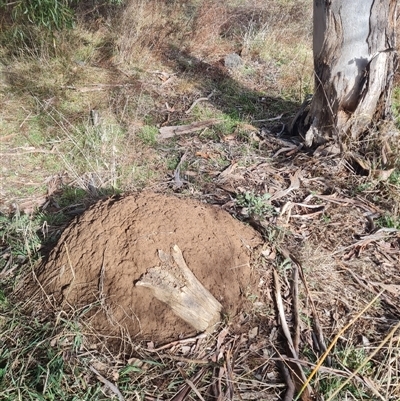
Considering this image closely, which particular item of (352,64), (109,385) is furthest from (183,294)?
(352,64)

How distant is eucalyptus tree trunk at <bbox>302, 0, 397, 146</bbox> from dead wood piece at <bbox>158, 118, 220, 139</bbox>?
3.95ft

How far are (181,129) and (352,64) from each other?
1.78 metres

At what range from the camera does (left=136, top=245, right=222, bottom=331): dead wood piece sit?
81.2 inches

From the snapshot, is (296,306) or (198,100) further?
(198,100)

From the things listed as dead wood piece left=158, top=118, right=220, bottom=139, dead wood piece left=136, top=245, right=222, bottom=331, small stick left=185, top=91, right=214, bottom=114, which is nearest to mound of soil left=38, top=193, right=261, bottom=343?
dead wood piece left=136, top=245, right=222, bottom=331

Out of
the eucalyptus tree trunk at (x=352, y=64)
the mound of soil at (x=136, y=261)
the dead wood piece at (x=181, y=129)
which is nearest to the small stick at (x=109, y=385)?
the mound of soil at (x=136, y=261)

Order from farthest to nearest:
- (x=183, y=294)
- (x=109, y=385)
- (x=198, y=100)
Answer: (x=198, y=100)
(x=183, y=294)
(x=109, y=385)

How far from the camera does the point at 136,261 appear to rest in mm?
2129

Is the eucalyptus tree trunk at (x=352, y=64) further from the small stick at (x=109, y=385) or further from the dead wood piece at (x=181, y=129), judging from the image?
the small stick at (x=109, y=385)

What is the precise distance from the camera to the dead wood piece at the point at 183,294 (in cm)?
206

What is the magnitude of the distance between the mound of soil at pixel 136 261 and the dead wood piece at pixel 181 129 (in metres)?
1.65

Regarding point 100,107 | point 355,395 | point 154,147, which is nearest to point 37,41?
point 100,107

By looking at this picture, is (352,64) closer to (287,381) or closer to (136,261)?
(136,261)

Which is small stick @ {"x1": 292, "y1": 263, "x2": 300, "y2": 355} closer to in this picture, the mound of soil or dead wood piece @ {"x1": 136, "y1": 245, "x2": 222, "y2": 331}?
the mound of soil
